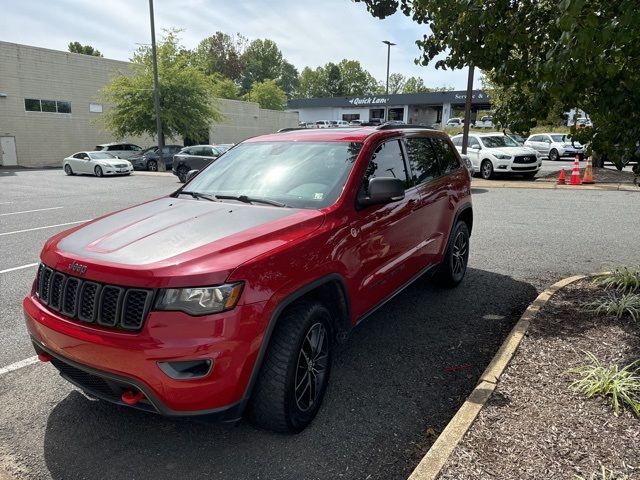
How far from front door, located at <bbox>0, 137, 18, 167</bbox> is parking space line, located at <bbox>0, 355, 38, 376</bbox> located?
111 feet

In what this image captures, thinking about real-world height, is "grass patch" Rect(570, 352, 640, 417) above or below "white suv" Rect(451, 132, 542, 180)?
below

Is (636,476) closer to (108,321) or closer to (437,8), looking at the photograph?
(108,321)

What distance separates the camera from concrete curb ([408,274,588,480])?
8.06 feet

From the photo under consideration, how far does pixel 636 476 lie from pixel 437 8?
12.2ft

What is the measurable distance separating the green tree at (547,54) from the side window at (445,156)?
0.66 metres

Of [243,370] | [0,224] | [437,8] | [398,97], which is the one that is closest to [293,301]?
[243,370]

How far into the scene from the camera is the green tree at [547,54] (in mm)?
2908

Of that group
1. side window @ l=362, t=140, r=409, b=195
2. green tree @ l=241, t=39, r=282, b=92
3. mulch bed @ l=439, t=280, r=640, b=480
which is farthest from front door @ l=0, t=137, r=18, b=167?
green tree @ l=241, t=39, r=282, b=92

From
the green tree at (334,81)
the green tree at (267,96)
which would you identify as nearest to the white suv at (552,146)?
the green tree at (267,96)

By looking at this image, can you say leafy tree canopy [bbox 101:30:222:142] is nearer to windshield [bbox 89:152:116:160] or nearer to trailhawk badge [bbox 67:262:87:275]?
windshield [bbox 89:152:116:160]

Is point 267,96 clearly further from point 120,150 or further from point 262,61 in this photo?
point 120,150

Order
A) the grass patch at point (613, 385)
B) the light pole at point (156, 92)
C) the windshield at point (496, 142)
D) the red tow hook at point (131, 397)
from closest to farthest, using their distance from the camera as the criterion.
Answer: the red tow hook at point (131, 397) < the grass patch at point (613, 385) < the windshield at point (496, 142) < the light pole at point (156, 92)

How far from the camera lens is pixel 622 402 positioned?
9.62ft

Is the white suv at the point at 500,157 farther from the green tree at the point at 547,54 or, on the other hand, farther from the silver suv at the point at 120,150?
the silver suv at the point at 120,150
